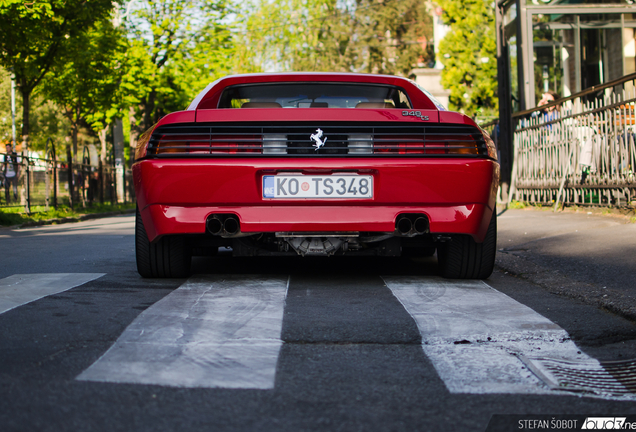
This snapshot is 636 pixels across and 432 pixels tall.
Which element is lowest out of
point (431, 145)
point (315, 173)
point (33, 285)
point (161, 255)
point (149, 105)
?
point (33, 285)

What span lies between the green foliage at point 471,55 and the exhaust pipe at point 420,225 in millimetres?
21776

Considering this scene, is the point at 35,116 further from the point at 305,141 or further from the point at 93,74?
the point at 305,141

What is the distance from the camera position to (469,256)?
15.9 ft

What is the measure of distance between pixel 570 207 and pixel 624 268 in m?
5.75

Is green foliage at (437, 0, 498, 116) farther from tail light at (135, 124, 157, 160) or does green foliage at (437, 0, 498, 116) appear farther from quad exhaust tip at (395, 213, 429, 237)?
tail light at (135, 124, 157, 160)

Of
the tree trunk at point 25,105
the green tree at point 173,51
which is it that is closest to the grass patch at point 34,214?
the tree trunk at point 25,105

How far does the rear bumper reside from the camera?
4.23m

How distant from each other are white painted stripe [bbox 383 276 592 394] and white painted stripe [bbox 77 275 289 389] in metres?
0.67

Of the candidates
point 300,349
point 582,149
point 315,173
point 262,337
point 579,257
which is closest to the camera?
point 300,349

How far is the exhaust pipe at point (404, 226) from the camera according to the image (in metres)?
4.36

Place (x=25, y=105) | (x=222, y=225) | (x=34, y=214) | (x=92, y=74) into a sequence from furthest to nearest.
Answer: (x=92, y=74), (x=25, y=105), (x=34, y=214), (x=222, y=225)

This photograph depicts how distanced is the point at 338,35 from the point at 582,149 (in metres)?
37.4

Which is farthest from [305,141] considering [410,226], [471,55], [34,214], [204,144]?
[471,55]

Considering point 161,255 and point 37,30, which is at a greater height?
point 37,30
